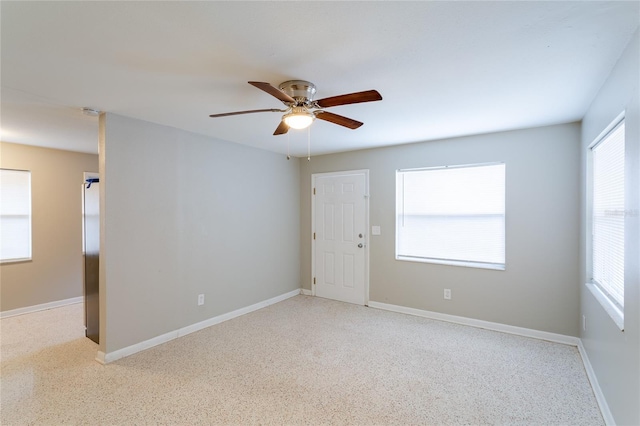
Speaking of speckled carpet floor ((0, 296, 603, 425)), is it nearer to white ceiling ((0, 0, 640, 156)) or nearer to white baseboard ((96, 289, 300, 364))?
white baseboard ((96, 289, 300, 364))

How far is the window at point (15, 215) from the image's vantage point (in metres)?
4.13

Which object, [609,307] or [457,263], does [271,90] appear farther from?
[457,263]

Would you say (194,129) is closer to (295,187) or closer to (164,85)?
(164,85)

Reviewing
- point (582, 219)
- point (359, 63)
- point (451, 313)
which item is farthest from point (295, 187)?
point (582, 219)

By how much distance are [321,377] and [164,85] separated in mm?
2624

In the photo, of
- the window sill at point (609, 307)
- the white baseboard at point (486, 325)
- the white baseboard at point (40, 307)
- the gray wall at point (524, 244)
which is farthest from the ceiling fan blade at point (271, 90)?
the white baseboard at point (40, 307)

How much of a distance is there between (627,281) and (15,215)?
639 centimetres

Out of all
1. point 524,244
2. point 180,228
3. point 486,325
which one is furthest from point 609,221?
point 180,228

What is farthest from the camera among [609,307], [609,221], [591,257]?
[591,257]

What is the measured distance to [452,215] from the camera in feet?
13.1

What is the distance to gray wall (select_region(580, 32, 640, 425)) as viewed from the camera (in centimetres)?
160

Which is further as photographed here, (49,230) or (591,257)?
(49,230)

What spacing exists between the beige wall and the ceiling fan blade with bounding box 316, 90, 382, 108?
4.55 meters

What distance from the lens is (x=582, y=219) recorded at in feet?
A: 10.1
